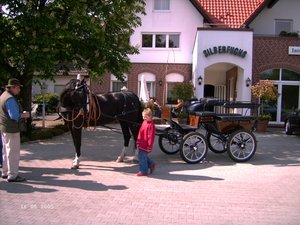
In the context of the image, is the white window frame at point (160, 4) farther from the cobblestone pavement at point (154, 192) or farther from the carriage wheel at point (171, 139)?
the cobblestone pavement at point (154, 192)

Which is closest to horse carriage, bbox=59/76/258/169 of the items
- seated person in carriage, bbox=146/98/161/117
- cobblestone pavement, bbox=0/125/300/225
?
cobblestone pavement, bbox=0/125/300/225

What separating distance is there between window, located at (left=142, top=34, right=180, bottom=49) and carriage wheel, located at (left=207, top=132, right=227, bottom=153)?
1456cm

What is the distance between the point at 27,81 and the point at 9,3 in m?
2.83

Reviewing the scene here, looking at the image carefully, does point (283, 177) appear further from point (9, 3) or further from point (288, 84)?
point (288, 84)

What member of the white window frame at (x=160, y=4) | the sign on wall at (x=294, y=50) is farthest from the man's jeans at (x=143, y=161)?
the white window frame at (x=160, y=4)

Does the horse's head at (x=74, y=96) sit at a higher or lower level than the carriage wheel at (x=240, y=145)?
higher

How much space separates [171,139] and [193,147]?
81 cm

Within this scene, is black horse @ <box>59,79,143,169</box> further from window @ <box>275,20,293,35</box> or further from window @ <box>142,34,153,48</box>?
window @ <box>275,20,293,35</box>

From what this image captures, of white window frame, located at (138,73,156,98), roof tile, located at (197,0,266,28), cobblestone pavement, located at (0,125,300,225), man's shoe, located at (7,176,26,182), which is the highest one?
roof tile, located at (197,0,266,28)

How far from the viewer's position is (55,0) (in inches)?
526

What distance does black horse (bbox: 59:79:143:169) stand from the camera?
9.37 m

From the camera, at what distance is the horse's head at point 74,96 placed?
30.6 feet

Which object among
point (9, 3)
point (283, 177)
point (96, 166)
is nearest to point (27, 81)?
point (9, 3)

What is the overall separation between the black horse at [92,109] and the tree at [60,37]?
315 centimetres
